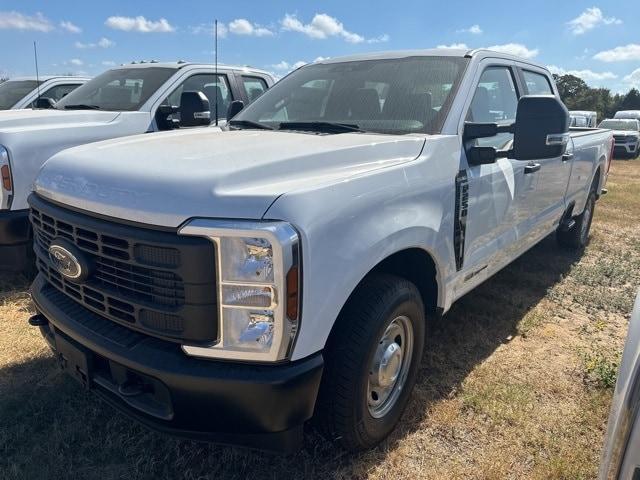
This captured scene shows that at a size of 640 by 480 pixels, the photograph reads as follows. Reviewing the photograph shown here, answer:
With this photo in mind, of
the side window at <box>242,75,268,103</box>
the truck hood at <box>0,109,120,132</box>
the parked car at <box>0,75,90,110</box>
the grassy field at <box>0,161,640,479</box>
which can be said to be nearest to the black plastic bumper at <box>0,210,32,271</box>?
the grassy field at <box>0,161,640,479</box>

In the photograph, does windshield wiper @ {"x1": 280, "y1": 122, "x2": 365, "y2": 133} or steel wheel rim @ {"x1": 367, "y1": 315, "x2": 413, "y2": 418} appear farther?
windshield wiper @ {"x1": 280, "y1": 122, "x2": 365, "y2": 133}

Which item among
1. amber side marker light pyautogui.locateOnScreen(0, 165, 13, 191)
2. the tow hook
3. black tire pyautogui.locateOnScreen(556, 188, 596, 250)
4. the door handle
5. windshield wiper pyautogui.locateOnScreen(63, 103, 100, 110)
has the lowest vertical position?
black tire pyautogui.locateOnScreen(556, 188, 596, 250)

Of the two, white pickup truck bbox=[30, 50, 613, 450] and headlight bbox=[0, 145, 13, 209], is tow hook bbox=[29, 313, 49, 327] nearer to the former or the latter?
white pickup truck bbox=[30, 50, 613, 450]

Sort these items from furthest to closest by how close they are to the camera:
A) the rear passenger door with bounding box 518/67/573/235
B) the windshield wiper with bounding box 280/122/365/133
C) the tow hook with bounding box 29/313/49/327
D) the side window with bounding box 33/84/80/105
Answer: the side window with bounding box 33/84/80/105, the rear passenger door with bounding box 518/67/573/235, the windshield wiper with bounding box 280/122/365/133, the tow hook with bounding box 29/313/49/327

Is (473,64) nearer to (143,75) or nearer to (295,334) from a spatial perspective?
(295,334)

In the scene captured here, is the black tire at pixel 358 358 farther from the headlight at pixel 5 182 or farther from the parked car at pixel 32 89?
the parked car at pixel 32 89

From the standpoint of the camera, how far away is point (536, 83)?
435 cm

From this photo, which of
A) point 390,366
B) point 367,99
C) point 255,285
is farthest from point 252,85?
point 255,285

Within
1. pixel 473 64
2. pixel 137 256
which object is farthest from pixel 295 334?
pixel 473 64

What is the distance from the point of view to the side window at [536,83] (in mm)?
4102

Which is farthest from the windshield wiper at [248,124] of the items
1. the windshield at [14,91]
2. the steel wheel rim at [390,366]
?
the windshield at [14,91]

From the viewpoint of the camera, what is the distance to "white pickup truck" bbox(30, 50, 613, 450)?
1853mm

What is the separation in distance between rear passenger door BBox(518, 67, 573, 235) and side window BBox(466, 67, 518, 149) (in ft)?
1.23

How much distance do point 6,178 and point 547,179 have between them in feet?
13.4
